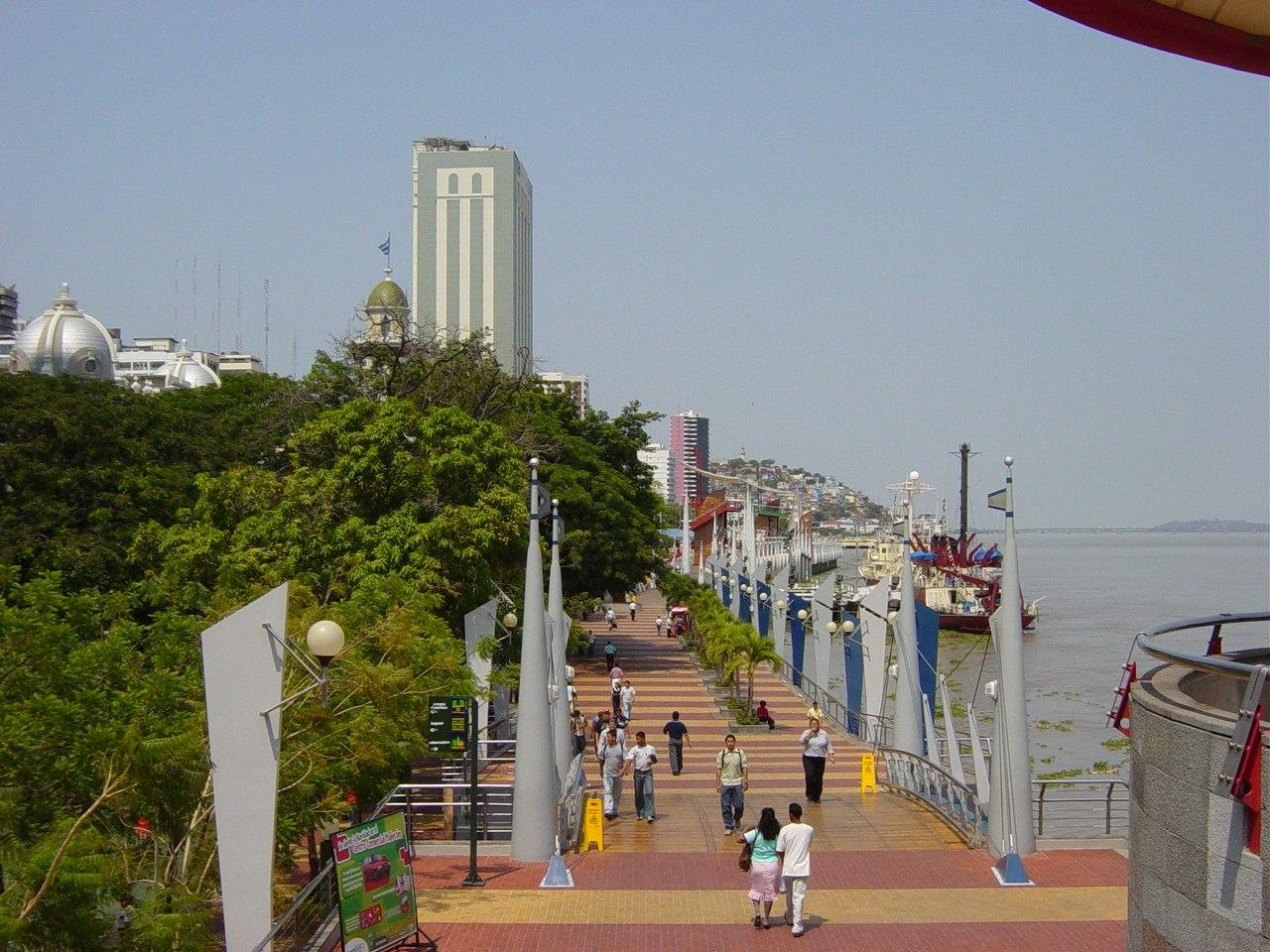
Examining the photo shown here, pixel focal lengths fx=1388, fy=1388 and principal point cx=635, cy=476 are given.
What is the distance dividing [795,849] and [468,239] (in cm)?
16230

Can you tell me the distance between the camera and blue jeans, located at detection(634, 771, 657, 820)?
18.4 m

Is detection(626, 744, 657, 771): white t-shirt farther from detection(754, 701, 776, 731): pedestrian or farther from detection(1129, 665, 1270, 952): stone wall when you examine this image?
detection(754, 701, 776, 731): pedestrian

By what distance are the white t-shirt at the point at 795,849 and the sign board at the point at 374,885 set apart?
10.9 ft

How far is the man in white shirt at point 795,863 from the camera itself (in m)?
12.3

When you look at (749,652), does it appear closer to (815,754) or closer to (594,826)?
(815,754)

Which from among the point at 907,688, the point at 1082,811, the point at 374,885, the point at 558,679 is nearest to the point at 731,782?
the point at 558,679

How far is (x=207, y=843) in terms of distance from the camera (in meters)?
12.1

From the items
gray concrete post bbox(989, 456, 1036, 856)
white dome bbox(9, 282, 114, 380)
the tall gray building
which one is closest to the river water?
gray concrete post bbox(989, 456, 1036, 856)

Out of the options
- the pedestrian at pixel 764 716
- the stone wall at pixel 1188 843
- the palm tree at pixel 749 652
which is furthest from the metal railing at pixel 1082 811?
the stone wall at pixel 1188 843

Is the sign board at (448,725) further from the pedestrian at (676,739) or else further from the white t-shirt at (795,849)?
the pedestrian at (676,739)

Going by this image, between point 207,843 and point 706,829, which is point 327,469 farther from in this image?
point 207,843

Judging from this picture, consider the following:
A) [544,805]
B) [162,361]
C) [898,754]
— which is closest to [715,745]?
[898,754]

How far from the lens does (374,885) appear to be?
1100 cm

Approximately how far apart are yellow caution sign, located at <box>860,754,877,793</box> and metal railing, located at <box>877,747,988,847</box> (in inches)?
16.0
